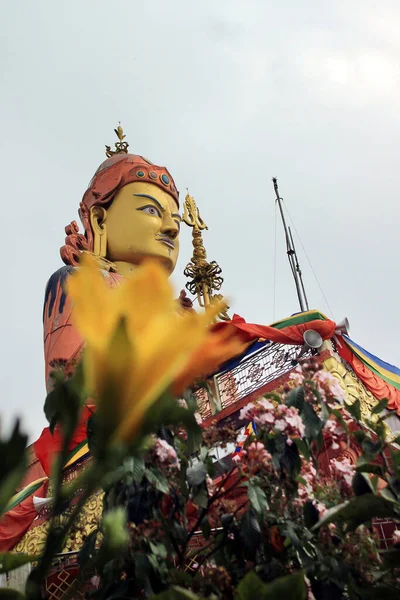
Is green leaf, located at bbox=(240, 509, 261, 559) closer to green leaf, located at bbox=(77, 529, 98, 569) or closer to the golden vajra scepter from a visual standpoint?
green leaf, located at bbox=(77, 529, 98, 569)

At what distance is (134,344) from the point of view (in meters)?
0.85

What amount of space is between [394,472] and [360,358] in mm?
4513

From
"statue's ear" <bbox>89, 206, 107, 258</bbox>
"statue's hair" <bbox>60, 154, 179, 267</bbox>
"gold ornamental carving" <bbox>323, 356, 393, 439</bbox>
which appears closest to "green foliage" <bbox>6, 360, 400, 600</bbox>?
"gold ornamental carving" <bbox>323, 356, 393, 439</bbox>

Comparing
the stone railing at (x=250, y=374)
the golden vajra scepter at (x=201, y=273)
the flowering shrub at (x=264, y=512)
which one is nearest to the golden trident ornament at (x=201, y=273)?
the golden vajra scepter at (x=201, y=273)

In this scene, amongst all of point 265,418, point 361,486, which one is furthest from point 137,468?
point 361,486

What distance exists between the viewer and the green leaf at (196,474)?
2709mm

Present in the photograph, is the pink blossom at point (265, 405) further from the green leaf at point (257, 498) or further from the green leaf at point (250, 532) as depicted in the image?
the green leaf at point (250, 532)

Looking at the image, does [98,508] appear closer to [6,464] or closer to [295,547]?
[295,547]

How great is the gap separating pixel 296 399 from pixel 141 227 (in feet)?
24.0

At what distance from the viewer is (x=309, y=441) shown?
2664mm

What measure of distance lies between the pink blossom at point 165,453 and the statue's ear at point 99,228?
23.3 ft

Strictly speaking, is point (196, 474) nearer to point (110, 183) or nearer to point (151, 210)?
point (151, 210)

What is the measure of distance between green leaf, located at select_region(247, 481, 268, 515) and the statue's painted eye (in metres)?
7.64

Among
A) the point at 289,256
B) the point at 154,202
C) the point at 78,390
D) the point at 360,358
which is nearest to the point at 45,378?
the point at 154,202
